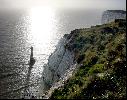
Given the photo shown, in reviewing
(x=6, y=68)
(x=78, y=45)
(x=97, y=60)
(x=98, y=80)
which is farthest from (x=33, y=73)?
(x=98, y=80)

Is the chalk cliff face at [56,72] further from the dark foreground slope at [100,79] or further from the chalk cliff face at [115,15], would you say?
the chalk cliff face at [115,15]

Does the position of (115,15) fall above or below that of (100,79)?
below

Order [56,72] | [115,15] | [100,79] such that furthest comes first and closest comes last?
[115,15], [56,72], [100,79]

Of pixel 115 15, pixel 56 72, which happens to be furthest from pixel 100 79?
pixel 115 15

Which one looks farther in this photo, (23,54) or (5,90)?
(23,54)

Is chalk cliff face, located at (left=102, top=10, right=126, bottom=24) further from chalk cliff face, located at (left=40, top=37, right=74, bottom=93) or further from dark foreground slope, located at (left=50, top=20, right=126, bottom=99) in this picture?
dark foreground slope, located at (left=50, top=20, right=126, bottom=99)

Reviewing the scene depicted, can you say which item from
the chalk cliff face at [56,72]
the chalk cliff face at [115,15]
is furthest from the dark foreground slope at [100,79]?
the chalk cliff face at [115,15]

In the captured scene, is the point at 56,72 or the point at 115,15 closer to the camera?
the point at 56,72

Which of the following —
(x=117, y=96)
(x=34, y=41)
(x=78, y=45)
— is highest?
(x=117, y=96)

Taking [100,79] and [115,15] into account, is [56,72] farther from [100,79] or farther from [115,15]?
[115,15]

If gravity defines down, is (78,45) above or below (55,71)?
above

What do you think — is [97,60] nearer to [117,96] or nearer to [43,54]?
[117,96]
